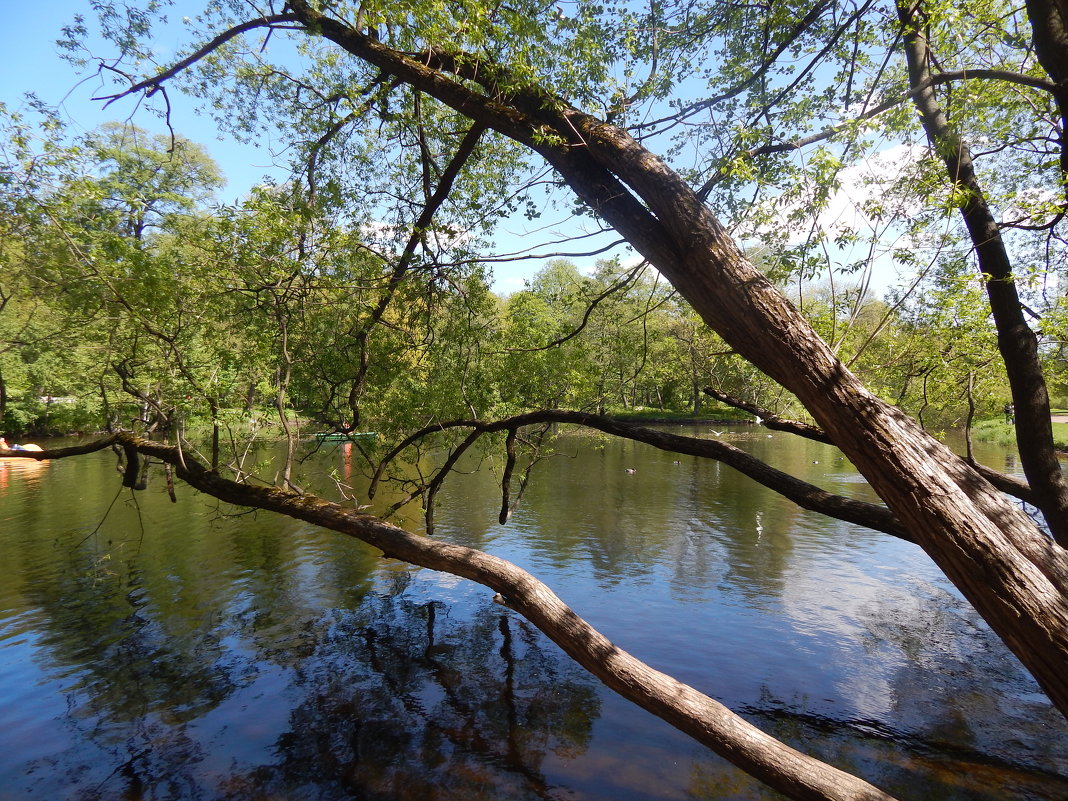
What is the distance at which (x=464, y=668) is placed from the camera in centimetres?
803

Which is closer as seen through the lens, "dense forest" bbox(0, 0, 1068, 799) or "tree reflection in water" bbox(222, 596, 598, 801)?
"dense forest" bbox(0, 0, 1068, 799)

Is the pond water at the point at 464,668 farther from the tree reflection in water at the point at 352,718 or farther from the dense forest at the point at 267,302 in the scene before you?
the dense forest at the point at 267,302

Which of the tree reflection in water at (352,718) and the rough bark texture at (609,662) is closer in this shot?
the rough bark texture at (609,662)

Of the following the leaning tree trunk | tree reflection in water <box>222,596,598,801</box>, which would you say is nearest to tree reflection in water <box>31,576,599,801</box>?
tree reflection in water <box>222,596,598,801</box>

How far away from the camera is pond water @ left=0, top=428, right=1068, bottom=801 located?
579cm

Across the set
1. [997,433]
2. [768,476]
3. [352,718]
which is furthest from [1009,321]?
[997,433]

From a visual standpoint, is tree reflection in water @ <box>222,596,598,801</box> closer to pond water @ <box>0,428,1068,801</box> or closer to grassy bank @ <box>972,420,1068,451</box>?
pond water @ <box>0,428,1068,801</box>

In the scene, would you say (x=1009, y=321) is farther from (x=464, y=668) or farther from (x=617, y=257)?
(x=464, y=668)

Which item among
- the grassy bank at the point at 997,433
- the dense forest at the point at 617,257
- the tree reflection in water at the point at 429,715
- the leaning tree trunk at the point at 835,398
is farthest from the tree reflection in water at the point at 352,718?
the grassy bank at the point at 997,433

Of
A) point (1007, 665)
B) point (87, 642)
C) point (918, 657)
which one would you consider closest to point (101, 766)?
point (87, 642)

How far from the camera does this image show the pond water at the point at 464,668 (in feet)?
19.0

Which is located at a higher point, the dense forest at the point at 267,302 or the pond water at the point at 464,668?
the dense forest at the point at 267,302

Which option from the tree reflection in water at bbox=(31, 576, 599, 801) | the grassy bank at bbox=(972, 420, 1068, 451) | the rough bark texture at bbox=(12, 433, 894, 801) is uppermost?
the grassy bank at bbox=(972, 420, 1068, 451)

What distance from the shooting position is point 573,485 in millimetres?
20578
